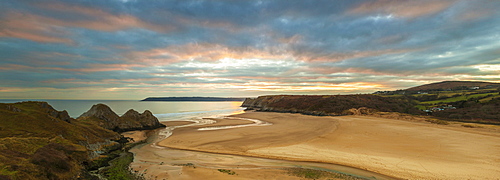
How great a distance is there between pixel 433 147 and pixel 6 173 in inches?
1047

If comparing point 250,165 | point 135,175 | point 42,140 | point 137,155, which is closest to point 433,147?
point 250,165

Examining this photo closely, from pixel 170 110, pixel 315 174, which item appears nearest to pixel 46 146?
pixel 315 174

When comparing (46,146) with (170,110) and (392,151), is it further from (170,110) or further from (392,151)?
(170,110)

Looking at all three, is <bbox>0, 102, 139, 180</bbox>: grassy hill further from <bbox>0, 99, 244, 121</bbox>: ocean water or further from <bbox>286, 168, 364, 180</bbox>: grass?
<bbox>0, 99, 244, 121</bbox>: ocean water

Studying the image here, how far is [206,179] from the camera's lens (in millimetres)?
9922

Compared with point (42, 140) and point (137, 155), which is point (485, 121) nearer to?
point (137, 155)

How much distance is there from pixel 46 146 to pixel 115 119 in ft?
64.7

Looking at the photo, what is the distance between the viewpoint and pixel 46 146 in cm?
1060

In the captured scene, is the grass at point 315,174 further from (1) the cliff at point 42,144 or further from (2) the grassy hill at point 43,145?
(1) the cliff at point 42,144

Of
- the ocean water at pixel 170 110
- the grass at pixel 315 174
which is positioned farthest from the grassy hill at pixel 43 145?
the ocean water at pixel 170 110

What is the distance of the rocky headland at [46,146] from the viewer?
814 cm

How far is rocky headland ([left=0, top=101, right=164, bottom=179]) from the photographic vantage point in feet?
26.7

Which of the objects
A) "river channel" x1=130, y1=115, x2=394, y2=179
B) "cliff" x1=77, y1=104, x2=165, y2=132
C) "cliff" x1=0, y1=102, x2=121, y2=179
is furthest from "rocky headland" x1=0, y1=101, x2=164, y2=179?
"cliff" x1=77, y1=104, x2=165, y2=132

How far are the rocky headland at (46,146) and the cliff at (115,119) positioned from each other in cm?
771
